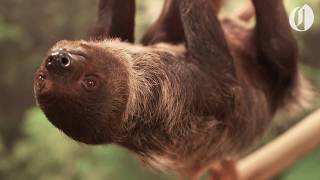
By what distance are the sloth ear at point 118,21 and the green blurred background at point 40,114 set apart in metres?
0.61

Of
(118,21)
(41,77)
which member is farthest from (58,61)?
(118,21)

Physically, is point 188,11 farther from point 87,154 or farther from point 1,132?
point 1,132

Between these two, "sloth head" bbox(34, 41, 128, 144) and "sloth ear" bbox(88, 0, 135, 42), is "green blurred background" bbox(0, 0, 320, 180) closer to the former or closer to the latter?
"sloth ear" bbox(88, 0, 135, 42)

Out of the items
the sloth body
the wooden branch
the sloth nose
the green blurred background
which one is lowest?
the green blurred background

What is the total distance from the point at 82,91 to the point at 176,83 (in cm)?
37

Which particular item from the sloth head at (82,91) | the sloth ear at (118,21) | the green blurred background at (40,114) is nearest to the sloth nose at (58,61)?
the sloth head at (82,91)

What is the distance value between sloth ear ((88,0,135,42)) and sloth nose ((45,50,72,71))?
1.46 feet

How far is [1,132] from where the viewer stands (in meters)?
2.60

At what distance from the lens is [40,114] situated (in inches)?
83.3

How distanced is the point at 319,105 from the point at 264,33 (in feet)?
1.45

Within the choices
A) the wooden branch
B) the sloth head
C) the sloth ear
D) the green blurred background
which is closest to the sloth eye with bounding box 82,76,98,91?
the sloth head

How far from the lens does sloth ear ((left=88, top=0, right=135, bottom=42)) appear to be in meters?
1.37

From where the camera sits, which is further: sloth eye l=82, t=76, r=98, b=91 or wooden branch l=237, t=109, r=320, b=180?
wooden branch l=237, t=109, r=320, b=180

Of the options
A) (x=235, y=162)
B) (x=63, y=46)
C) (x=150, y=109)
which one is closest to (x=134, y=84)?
(x=150, y=109)
